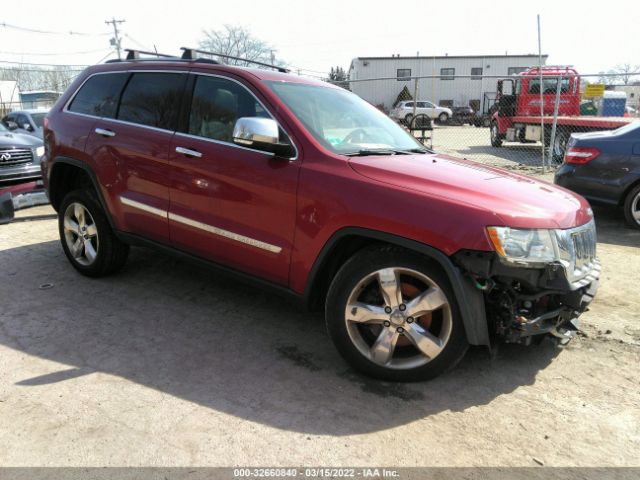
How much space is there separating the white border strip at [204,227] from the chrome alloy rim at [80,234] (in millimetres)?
641

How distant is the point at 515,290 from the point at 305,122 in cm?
169

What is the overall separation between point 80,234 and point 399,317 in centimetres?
326

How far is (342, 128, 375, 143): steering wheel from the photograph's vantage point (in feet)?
11.6

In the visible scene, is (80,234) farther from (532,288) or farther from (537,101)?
(537,101)

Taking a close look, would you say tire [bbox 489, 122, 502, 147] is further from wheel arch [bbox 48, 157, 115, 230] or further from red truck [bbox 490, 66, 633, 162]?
wheel arch [bbox 48, 157, 115, 230]

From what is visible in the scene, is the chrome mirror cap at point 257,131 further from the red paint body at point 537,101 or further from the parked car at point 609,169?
the red paint body at point 537,101

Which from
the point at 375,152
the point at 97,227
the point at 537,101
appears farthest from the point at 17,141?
the point at 537,101

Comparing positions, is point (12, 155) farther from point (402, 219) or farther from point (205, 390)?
point (402, 219)

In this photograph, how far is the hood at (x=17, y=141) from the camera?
769 cm

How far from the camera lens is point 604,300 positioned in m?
4.30

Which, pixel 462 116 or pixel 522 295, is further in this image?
pixel 462 116

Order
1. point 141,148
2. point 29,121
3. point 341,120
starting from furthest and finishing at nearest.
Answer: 1. point 29,121
2. point 141,148
3. point 341,120

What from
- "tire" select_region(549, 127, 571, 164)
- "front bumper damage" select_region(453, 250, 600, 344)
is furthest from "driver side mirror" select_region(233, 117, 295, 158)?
"tire" select_region(549, 127, 571, 164)

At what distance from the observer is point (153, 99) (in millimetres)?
4062
